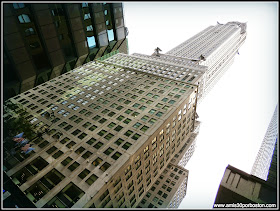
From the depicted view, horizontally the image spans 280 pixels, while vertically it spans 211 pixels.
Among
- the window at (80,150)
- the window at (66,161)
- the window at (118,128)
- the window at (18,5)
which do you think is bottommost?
the window at (66,161)

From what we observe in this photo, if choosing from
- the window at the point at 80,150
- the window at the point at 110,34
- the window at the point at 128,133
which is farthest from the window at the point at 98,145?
the window at the point at 110,34

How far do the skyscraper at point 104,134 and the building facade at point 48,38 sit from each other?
767 centimetres

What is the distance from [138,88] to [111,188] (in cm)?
2904

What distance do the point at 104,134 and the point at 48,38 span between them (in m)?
22.7

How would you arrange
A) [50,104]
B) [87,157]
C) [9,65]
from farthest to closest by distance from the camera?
[50,104], [87,157], [9,65]

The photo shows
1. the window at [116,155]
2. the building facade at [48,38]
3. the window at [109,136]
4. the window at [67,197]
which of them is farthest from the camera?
the window at [109,136]

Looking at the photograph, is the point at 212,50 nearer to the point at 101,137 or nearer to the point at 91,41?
the point at 101,137

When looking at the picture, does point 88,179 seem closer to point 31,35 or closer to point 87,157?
point 87,157

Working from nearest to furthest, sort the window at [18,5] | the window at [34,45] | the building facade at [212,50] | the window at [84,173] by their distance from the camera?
the window at [18,5], the window at [34,45], the window at [84,173], the building facade at [212,50]

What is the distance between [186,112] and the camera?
47719mm

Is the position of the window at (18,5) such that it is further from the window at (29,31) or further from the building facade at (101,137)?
the building facade at (101,137)

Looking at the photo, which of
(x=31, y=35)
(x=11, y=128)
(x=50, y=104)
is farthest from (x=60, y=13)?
(x=50, y=104)

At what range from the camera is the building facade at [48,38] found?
1360 centimetres

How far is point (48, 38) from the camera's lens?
16.2 m
